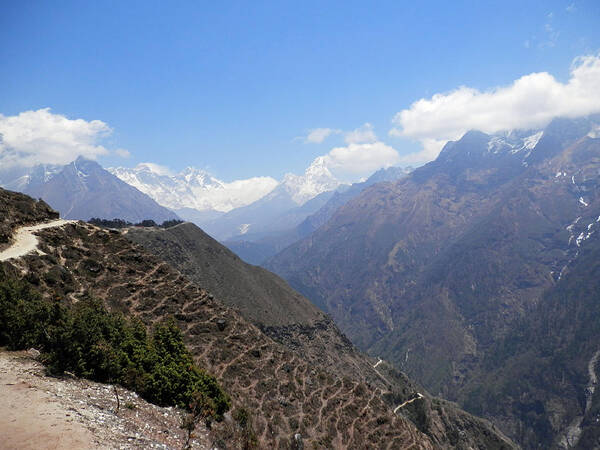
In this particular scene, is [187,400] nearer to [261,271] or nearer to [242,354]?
[242,354]

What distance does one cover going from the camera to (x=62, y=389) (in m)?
25.3

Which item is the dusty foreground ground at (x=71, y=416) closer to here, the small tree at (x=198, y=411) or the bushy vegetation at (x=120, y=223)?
the small tree at (x=198, y=411)

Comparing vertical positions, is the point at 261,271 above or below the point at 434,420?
above

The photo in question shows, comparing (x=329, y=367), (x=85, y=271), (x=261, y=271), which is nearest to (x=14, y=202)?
(x=85, y=271)

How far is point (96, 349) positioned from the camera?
1133 inches

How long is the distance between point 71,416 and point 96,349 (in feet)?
22.8

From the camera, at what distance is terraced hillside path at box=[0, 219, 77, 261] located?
42.2 metres

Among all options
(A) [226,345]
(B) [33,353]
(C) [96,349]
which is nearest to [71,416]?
(C) [96,349]

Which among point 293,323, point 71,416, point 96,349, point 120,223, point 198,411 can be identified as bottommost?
point 293,323

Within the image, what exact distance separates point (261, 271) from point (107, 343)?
138 meters

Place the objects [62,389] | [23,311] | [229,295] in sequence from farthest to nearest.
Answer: [229,295] < [23,311] < [62,389]

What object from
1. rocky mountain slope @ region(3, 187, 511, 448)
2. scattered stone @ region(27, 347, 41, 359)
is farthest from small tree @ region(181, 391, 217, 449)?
scattered stone @ region(27, 347, 41, 359)

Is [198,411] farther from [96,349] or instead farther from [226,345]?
[226,345]

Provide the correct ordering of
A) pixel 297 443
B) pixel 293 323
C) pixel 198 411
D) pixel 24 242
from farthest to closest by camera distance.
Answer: pixel 293 323
pixel 24 242
pixel 297 443
pixel 198 411
